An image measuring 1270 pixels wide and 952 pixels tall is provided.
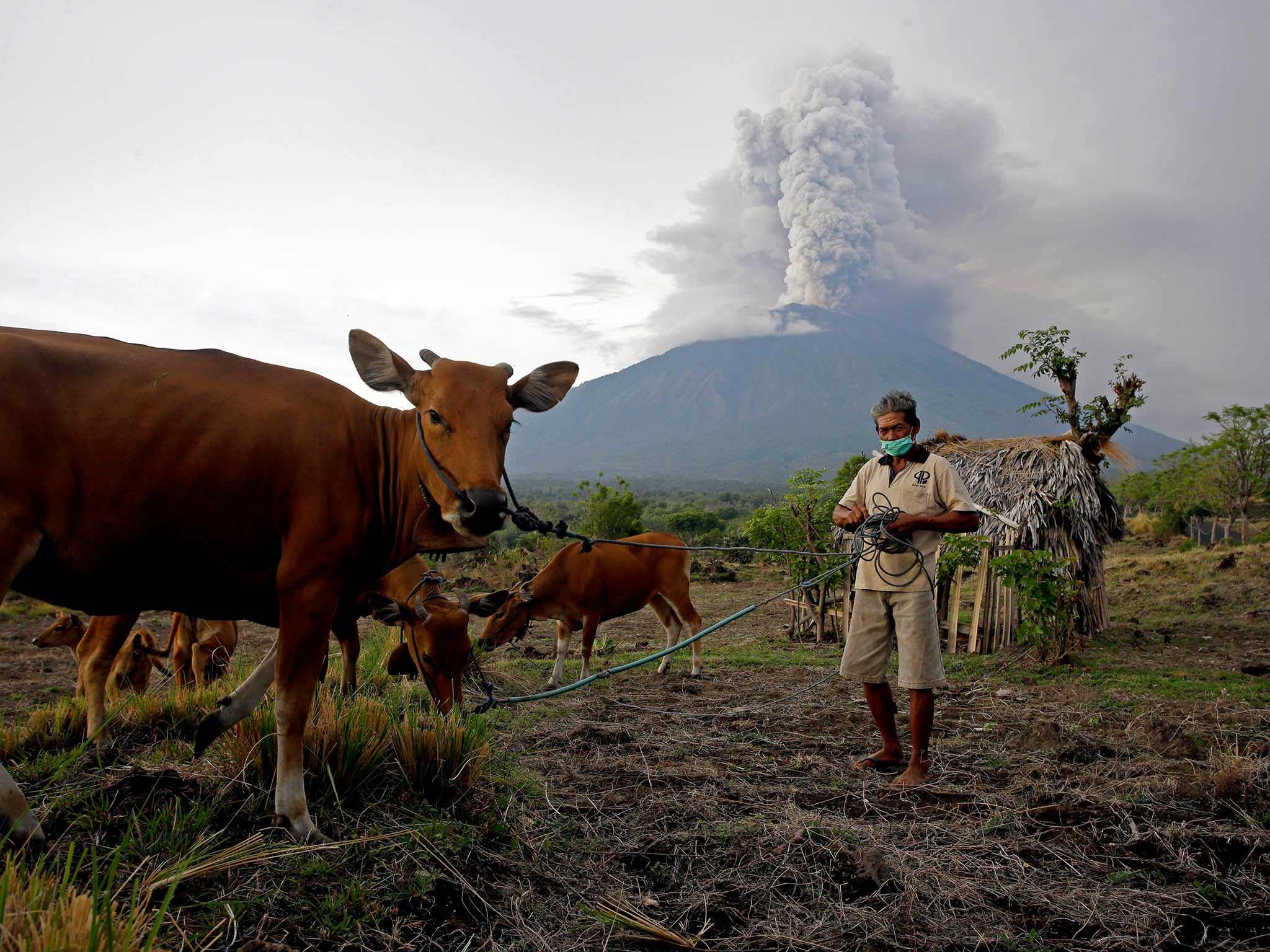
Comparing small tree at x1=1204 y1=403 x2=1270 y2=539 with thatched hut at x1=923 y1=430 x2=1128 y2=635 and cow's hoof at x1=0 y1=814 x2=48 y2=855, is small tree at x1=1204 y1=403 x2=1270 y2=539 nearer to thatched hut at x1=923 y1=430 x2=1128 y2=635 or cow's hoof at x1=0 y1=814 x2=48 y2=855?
thatched hut at x1=923 y1=430 x2=1128 y2=635

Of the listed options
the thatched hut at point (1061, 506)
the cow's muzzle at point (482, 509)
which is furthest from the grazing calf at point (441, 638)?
the thatched hut at point (1061, 506)

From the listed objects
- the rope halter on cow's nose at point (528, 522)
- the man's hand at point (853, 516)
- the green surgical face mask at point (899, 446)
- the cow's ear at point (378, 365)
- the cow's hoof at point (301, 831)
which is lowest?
the cow's hoof at point (301, 831)

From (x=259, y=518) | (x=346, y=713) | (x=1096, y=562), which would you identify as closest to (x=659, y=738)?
(x=346, y=713)

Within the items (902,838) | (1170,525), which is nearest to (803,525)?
(902,838)

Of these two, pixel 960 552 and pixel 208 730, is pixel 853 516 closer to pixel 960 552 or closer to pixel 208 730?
pixel 208 730

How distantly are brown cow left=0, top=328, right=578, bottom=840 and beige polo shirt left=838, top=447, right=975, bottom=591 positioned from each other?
98.9 inches

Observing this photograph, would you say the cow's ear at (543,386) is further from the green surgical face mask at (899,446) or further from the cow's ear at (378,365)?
the green surgical face mask at (899,446)

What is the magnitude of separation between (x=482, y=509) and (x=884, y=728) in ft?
10.9

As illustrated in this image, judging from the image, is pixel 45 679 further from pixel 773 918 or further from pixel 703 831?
pixel 773 918

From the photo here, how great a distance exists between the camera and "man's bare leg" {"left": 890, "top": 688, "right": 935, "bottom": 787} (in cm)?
450

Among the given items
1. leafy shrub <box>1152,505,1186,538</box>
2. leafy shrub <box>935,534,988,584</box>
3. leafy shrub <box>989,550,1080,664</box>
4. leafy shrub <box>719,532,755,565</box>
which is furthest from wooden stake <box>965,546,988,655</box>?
leafy shrub <box>1152,505,1186,538</box>

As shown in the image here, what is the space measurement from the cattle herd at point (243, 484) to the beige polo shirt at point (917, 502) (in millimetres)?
2362

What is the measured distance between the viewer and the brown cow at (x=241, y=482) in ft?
8.75

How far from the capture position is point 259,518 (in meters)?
3.02
